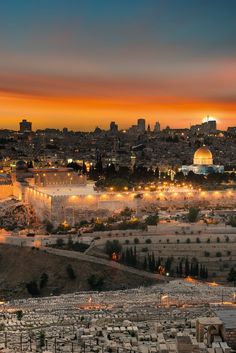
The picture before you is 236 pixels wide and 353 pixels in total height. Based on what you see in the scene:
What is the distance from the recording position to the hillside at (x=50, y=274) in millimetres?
21594

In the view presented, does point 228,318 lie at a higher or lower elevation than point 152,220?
lower

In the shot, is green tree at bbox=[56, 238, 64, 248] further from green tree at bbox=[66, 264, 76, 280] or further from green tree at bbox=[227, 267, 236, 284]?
green tree at bbox=[227, 267, 236, 284]

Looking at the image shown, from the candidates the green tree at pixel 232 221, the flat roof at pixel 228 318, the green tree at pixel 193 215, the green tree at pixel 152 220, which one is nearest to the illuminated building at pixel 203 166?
the green tree at pixel 193 215

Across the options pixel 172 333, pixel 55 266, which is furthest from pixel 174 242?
pixel 172 333

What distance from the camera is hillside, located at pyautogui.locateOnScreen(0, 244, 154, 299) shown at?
21.6m

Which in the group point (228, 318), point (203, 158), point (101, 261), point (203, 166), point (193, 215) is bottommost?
point (101, 261)

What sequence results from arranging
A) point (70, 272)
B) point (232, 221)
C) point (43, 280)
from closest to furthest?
1. point (43, 280)
2. point (70, 272)
3. point (232, 221)

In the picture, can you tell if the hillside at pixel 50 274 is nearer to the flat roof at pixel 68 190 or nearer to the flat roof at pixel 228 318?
the flat roof at pixel 68 190

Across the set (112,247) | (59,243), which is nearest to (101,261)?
(112,247)

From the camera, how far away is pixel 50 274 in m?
22.6

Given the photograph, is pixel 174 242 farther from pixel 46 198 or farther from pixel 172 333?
pixel 172 333

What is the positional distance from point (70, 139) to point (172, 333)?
88045mm

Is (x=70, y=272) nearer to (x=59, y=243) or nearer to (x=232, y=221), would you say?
(x=59, y=243)

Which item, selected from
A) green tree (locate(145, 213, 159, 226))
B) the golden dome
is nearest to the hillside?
green tree (locate(145, 213, 159, 226))
